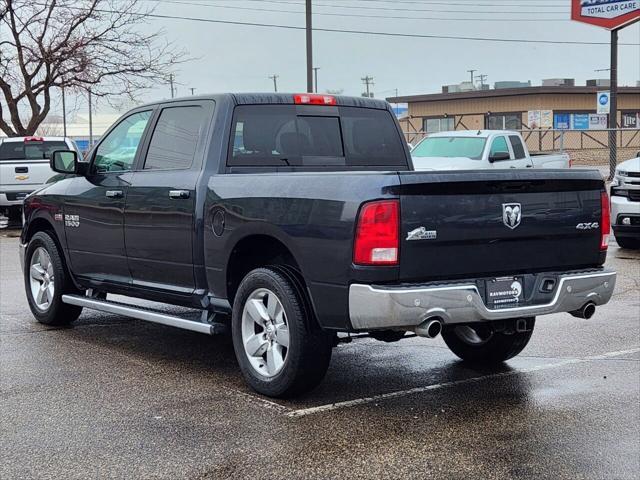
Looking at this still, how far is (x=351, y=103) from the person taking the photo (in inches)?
276

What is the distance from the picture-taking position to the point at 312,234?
205 inches

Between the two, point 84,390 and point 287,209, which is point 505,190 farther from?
point 84,390

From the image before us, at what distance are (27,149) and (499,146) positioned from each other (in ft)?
33.9

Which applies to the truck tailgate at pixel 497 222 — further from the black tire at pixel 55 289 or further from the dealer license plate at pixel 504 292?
the black tire at pixel 55 289

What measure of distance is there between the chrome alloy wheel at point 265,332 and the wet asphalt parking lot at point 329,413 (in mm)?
235

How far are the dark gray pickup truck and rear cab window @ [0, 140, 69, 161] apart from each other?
12.7 metres

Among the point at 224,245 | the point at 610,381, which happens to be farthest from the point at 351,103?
the point at 610,381

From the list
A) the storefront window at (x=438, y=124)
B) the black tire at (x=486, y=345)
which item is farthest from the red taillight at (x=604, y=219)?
the storefront window at (x=438, y=124)

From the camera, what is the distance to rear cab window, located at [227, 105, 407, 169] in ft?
20.9

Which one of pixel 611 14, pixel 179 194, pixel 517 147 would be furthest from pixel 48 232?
pixel 611 14

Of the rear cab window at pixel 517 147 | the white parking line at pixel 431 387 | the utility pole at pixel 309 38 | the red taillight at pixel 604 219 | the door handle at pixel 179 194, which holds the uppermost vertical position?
the utility pole at pixel 309 38

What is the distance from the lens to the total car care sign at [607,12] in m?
28.2

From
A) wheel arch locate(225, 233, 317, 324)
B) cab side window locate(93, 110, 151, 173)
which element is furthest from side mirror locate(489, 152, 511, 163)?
wheel arch locate(225, 233, 317, 324)

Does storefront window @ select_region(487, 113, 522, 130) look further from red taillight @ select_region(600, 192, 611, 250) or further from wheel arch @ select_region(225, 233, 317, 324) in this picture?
wheel arch @ select_region(225, 233, 317, 324)
